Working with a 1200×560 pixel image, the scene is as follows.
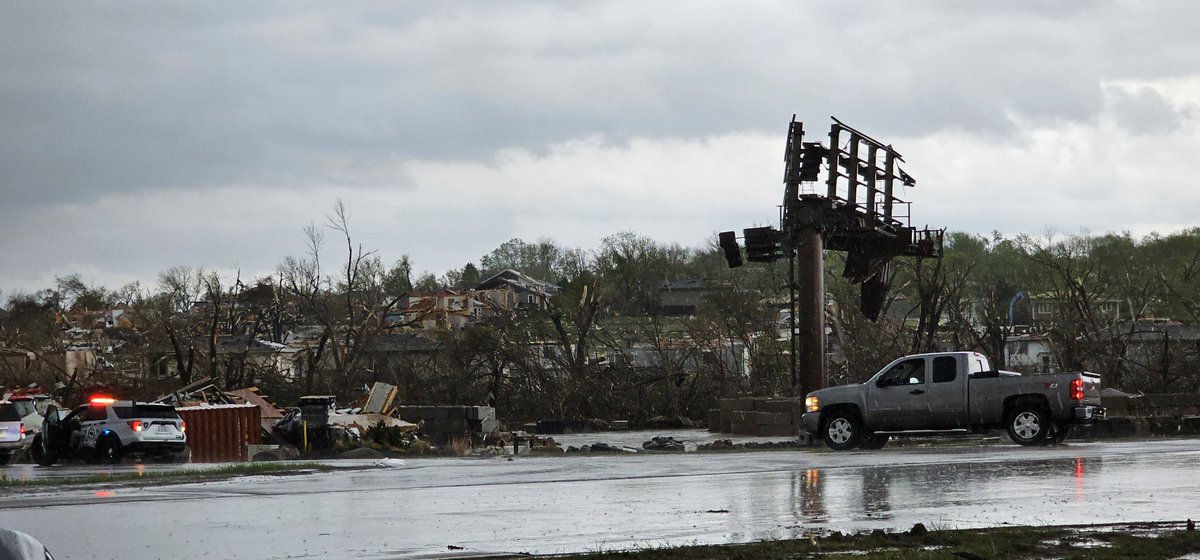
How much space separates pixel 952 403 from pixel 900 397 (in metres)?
0.98

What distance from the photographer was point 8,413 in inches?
1431

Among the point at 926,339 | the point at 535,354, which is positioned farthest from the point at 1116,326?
the point at 535,354

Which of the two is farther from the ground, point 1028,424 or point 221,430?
point 1028,424

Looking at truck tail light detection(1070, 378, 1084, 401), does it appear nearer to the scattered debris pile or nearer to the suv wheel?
the scattered debris pile

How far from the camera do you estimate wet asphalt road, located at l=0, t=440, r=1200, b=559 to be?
1169 cm

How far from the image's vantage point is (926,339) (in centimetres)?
4959

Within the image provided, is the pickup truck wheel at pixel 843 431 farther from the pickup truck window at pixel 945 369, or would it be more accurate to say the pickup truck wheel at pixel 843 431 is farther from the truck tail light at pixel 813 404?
the pickup truck window at pixel 945 369

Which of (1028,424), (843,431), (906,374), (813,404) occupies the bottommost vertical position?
(843,431)

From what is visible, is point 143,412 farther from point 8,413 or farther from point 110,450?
point 8,413

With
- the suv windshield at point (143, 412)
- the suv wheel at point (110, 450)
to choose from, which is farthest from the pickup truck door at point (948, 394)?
the suv wheel at point (110, 450)

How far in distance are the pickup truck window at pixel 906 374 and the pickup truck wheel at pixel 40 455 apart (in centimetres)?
1983

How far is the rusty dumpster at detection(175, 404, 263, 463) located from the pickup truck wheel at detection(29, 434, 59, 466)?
11.1 ft

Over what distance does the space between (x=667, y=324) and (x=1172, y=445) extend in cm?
6288

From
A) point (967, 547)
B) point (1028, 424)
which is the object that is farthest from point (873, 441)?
point (967, 547)
